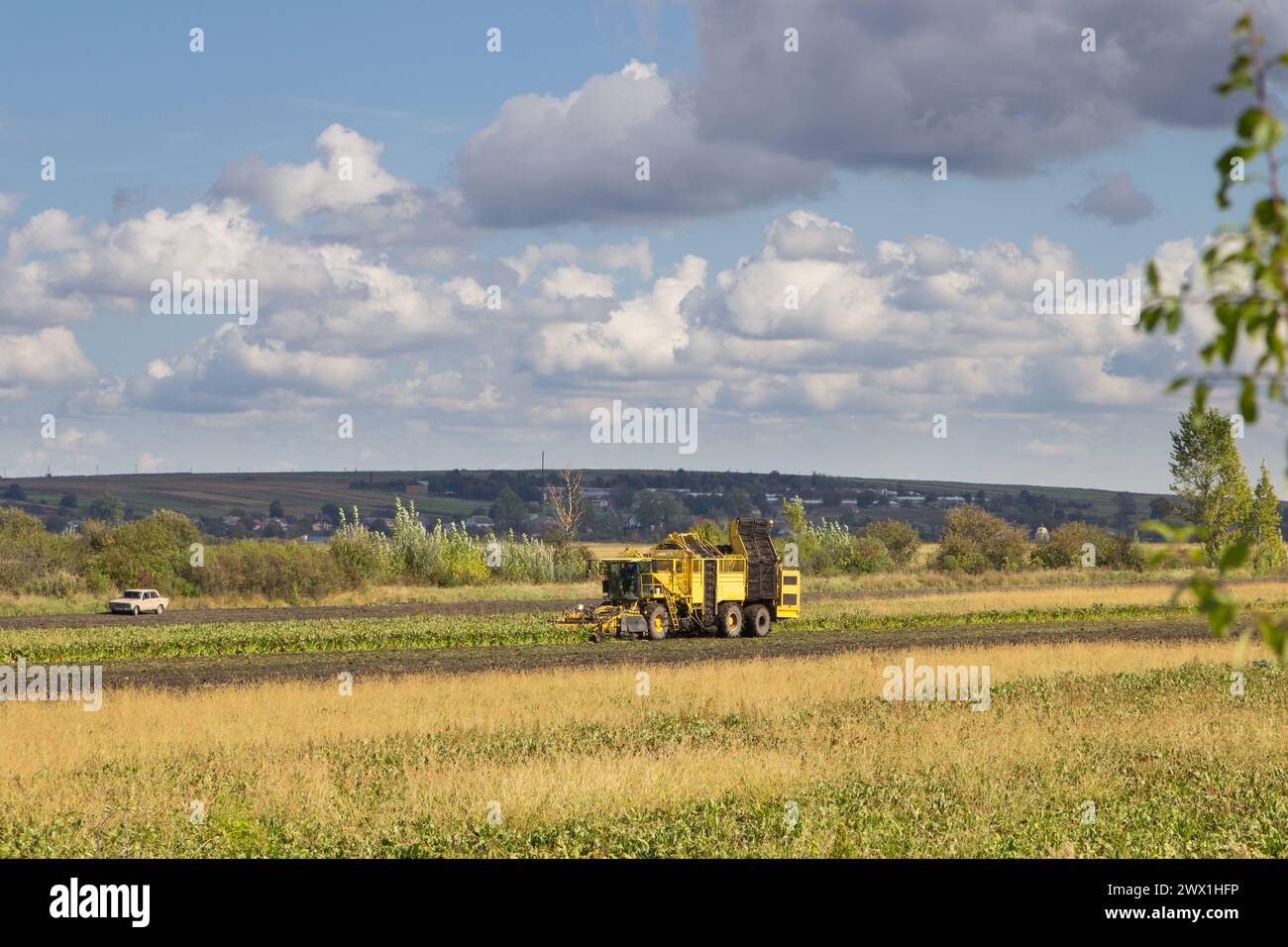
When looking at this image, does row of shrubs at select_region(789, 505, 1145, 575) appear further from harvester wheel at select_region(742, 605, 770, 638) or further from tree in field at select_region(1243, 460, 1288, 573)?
harvester wheel at select_region(742, 605, 770, 638)

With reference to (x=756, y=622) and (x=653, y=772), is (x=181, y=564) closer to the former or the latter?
(x=756, y=622)

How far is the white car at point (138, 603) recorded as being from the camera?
58094mm

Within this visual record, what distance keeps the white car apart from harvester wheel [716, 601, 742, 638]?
1083 inches

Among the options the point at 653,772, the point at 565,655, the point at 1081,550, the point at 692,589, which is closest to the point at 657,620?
the point at 692,589

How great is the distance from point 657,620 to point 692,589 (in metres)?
1.65

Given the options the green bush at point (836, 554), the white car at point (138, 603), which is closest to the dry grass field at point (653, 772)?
the white car at point (138, 603)

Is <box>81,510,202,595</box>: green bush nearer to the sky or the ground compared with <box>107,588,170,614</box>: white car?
nearer to the sky

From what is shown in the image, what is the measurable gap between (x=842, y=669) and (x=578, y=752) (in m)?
13.4

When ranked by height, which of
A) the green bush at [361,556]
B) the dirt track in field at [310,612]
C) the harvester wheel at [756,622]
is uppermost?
the green bush at [361,556]

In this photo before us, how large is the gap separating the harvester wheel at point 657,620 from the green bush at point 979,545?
58.6 m

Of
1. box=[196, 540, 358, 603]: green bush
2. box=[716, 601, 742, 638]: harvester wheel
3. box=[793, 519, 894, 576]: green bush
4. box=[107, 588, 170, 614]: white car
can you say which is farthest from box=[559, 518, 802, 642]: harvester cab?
box=[793, 519, 894, 576]: green bush

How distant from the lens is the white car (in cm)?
5809

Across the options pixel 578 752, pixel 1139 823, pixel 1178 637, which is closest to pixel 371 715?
pixel 578 752

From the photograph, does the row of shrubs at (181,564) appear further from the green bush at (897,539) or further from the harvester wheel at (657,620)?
the green bush at (897,539)
